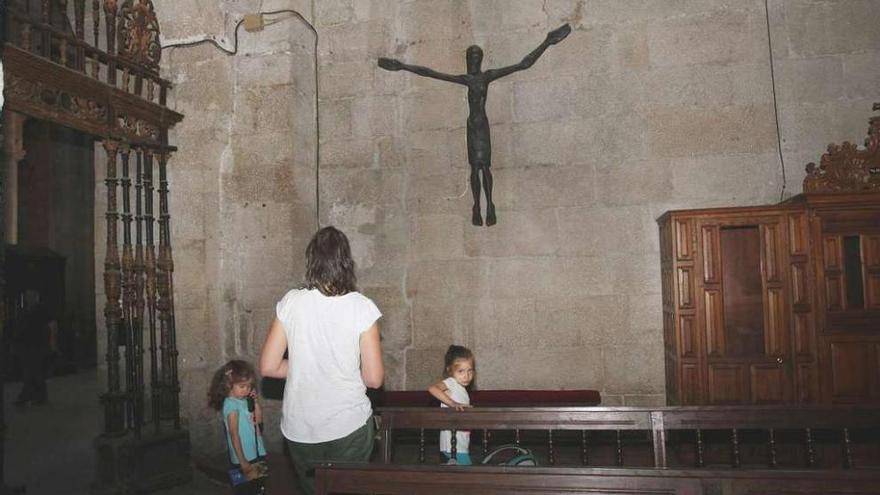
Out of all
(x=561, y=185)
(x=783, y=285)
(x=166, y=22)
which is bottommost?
(x=783, y=285)

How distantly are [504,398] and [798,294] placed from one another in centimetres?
199

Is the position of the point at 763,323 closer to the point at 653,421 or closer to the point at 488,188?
the point at 653,421

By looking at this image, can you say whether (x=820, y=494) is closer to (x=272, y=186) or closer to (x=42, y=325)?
(x=272, y=186)

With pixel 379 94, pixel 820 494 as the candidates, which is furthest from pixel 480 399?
pixel 820 494

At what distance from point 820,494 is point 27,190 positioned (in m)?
11.8

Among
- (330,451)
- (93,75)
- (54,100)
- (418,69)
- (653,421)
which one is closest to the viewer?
(330,451)

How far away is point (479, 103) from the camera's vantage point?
A: 15.3ft

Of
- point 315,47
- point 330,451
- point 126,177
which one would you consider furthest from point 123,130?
point 330,451

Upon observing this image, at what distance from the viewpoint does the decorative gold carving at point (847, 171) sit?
149 inches

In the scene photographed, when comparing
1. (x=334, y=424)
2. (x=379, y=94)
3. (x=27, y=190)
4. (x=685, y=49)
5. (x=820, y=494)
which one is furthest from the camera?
(x=27, y=190)

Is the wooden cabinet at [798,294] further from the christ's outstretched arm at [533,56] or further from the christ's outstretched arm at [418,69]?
the christ's outstretched arm at [418,69]

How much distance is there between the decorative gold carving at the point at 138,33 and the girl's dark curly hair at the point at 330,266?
7.93ft

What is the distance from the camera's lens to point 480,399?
170 inches

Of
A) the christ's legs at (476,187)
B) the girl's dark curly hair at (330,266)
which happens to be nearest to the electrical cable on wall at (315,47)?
the christ's legs at (476,187)
